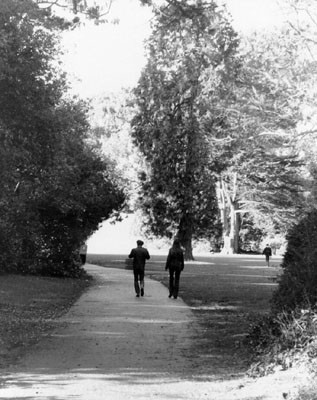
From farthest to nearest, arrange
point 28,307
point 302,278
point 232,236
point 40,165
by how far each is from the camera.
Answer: point 232,236 < point 40,165 < point 28,307 < point 302,278

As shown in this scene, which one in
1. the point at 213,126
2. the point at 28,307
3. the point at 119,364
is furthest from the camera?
the point at 213,126

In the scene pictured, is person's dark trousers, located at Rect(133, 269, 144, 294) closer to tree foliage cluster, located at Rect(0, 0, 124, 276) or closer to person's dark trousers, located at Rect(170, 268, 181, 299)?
person's dark trousers, located at Rect(170, 268, 181, 299)

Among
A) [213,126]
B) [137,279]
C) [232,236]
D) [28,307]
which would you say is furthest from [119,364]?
[232,236]

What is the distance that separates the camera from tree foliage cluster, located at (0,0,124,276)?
→ 19.5m

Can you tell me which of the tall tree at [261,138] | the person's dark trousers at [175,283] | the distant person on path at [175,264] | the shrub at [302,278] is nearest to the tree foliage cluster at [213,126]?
the tall tree at [261,138]

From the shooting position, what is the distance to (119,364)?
1127 cm

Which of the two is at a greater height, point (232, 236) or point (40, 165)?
point (232, 236)

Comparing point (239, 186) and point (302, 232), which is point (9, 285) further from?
point (239, 186)

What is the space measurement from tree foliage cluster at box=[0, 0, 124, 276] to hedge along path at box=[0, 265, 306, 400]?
5015 mm

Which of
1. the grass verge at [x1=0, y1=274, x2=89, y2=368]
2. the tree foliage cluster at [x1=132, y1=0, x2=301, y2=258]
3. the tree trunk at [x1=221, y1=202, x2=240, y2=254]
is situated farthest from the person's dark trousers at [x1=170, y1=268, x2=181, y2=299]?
the tree trunk at [x1=221, y1=202, x2=240, y2=254]

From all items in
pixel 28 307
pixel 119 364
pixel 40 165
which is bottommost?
pixel 119 364

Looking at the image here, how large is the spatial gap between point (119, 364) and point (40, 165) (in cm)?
1249

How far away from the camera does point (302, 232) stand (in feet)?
46.3

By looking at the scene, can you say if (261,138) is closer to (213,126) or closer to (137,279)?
(213,126)
